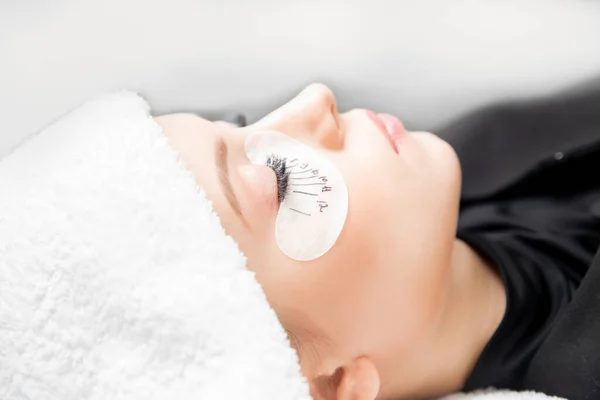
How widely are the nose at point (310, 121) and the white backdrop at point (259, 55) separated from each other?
0.91ft

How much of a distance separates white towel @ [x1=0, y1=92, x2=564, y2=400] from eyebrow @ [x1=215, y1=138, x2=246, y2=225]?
1.5 inches

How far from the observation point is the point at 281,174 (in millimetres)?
620

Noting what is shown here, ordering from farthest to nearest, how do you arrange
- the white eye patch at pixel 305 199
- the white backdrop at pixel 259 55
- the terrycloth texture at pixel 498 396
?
the white backdrop at pixel 259 55 < the terrycloth texture at pixel 498 396 < the white eye patch at pixel 305 199

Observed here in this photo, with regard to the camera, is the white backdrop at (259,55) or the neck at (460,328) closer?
the neck at (460,328)

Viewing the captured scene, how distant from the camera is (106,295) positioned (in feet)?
1.66

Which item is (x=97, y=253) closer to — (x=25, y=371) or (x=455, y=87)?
(x=25, y=371)

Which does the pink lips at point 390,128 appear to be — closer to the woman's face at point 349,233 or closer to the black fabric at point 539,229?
the woman's face at point 349,233

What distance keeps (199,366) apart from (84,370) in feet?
0.29

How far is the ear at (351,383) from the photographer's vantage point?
62 cm

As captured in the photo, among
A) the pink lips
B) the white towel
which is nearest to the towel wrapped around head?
the white towel

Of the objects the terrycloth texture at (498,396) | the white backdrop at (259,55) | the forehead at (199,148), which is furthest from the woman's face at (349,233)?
the white backdrop at (259,55)

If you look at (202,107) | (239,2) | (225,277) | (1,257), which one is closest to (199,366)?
(225,277)

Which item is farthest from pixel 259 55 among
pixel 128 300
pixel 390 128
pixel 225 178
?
pixel 128 300

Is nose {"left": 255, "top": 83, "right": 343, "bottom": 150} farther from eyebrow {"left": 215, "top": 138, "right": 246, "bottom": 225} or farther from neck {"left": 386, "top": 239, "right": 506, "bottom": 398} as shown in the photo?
neck {"left": 386, "top": 239, "right": 506, "bottom": 398}
